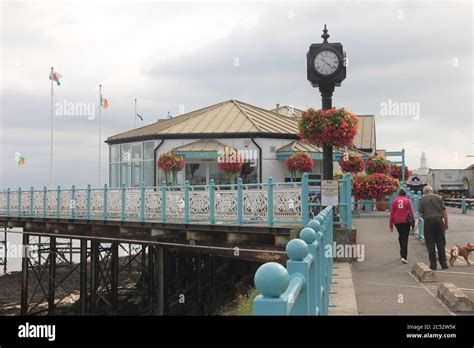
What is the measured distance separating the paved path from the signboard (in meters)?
1.53

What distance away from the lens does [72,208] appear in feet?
72.1

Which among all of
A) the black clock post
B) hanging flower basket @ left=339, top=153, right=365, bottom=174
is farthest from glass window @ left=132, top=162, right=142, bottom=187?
the black clock post

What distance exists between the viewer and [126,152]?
32719 mm

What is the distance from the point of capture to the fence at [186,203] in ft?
46.7

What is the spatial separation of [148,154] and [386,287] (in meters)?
22.8

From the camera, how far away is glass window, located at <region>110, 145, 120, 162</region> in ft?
109

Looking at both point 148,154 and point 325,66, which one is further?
point 148,154

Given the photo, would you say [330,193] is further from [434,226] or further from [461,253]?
[461,253]

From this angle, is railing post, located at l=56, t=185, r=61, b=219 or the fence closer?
the fence

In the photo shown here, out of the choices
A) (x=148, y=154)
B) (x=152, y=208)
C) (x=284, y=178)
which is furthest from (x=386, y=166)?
(x=152, y=208)

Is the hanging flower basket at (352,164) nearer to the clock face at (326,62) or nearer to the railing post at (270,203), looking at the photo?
the clock face at (326,62)

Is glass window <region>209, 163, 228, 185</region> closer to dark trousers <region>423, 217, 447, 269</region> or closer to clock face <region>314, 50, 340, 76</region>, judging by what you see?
clock face <region>314, 50, 340, 76</region>
